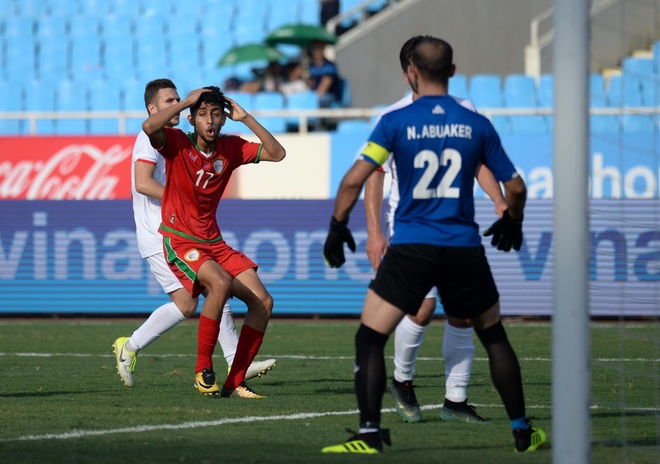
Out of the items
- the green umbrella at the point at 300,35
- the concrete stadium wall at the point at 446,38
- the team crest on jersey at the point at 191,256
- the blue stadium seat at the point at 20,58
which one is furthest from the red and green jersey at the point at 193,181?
the blue stadium seat at the point at 20,58

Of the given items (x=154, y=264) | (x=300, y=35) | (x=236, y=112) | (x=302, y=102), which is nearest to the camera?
(x=236, y=112)

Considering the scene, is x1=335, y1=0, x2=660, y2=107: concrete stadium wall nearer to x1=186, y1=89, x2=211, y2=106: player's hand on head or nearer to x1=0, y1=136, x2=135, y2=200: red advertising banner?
x1=0, y1=136, x2=135, y2=200: red advertising banner

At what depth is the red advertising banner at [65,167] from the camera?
17297 millimetres

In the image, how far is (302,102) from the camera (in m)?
19.5

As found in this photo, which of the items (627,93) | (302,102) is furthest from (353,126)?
(627,93)

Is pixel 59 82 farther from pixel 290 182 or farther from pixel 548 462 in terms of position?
pixel 548 462

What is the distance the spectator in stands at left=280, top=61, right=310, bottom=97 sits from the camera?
2003 cm

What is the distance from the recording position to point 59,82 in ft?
74.3

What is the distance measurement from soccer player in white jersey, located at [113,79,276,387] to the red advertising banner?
8.54 m

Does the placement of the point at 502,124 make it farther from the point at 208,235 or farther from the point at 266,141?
the point at 208,235

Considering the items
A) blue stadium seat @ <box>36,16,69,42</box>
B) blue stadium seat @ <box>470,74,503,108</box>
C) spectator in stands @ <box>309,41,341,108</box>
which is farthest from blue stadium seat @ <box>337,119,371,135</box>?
blue stadium seat @ <box>36,16,69,42</box>

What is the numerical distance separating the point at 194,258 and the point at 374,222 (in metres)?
1.77

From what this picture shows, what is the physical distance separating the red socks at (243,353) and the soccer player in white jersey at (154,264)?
20 centimetres

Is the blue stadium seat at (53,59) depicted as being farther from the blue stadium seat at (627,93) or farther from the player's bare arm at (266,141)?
the player's bare arm at (266,141)
